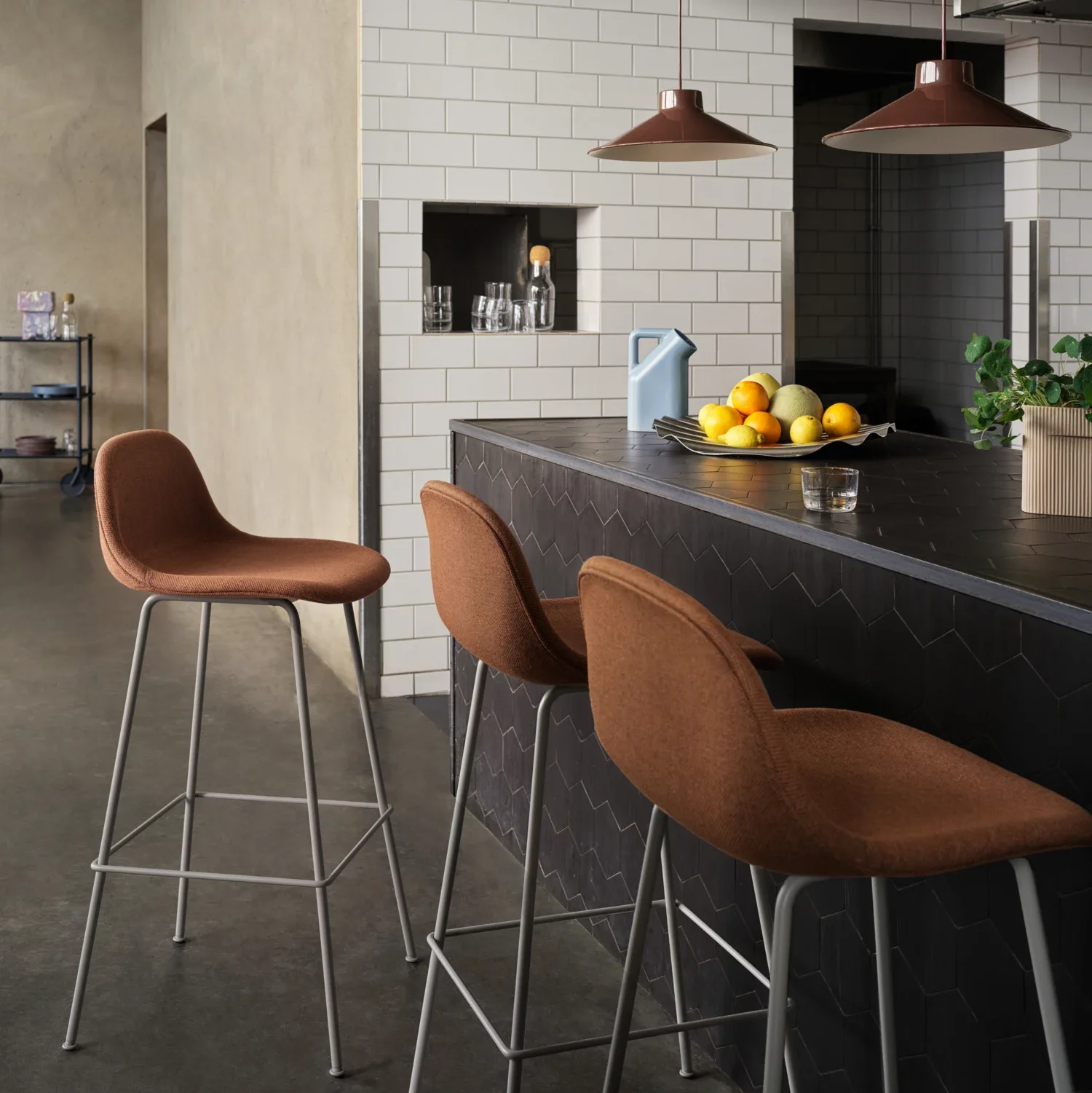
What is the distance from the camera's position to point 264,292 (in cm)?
594

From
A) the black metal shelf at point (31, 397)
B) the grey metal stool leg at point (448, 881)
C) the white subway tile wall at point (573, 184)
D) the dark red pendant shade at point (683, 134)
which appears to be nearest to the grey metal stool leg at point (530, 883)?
the grey metal stool leg at point (448, 881)

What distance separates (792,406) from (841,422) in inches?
4.1

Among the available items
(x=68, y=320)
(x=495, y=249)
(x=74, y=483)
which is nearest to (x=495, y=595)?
(x=495, y=249)

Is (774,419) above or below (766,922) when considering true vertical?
above

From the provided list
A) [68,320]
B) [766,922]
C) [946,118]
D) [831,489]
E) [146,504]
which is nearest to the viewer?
[766,922]

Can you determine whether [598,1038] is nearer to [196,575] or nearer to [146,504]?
[196,575]

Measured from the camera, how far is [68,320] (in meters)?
9.52

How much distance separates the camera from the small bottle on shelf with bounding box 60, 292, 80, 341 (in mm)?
9430

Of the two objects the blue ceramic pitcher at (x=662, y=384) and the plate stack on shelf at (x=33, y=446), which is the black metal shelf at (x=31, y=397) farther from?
the blue ceramic pitcher at (x=662, y=384)

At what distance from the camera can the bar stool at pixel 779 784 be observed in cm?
131

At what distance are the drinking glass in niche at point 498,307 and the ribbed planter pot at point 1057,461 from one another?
9.69 ft

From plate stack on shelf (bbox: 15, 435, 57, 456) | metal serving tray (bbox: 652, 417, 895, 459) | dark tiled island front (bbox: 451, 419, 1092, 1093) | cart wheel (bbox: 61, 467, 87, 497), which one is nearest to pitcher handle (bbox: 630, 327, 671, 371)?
dark tiled island front (bbox: 451, 419, 1092, 1093)

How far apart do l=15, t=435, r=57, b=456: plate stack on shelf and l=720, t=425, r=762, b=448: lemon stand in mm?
7585

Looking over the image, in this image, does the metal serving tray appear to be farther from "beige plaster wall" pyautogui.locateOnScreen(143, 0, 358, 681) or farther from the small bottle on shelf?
the small bottle on shelf
